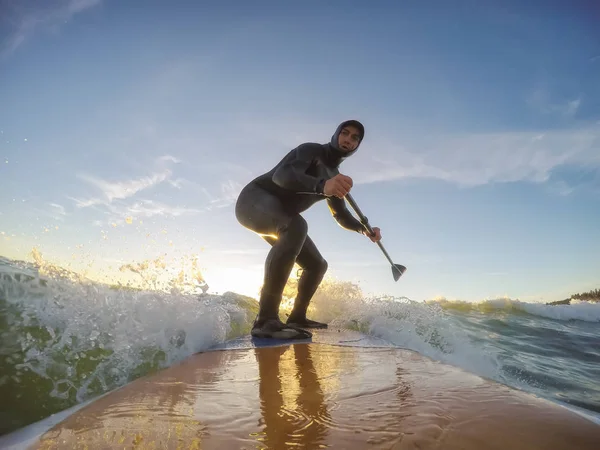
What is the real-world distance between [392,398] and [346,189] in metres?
2.00

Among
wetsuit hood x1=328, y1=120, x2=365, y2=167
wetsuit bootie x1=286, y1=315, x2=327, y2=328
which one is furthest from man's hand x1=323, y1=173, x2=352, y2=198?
wetsuit bootie x1=286, y1=315, x2=327, y2=328

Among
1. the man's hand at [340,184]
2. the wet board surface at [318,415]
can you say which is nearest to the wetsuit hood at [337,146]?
the man's hand at [340,184]

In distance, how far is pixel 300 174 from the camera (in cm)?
348

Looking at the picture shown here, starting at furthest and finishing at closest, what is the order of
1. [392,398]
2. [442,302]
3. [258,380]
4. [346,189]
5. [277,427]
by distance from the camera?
[442,302] < [346,189] < [258,380] < [392,398] < [277,427]

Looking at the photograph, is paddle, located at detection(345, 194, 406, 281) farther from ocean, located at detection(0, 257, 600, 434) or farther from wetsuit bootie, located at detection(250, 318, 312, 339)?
wetsuit bootie, located at detection(250, 318, 312, 339)

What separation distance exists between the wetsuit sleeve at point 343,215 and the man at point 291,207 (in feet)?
1.97

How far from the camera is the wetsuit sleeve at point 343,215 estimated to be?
480 cm

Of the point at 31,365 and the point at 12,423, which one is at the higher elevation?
the point at 31,365

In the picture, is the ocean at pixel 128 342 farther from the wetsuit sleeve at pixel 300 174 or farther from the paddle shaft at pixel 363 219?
the wetsuit sleeve at pixel 300 174

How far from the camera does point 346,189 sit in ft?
10.2

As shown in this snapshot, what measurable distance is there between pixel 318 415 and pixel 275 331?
7.89ft

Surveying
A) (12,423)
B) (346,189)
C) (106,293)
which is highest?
(346,189)

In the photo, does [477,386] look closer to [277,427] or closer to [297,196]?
[277,427]

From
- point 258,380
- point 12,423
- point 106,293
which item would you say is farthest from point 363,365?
point 106,293
